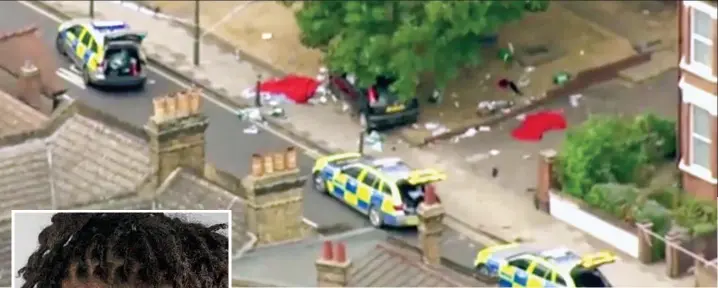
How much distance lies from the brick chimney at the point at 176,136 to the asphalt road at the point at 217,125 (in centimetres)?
1144

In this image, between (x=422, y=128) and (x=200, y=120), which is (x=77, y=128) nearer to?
(x=200, y=120)

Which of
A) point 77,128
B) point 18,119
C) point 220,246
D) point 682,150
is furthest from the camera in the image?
point 682,150

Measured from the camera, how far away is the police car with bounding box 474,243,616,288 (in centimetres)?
4197

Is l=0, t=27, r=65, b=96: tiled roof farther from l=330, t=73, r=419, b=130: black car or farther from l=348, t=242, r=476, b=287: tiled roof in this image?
l=330, t=73, r=419, b=130: black car

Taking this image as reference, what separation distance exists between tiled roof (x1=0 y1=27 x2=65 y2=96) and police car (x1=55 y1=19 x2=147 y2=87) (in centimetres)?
1201

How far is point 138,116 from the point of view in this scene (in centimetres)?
5031

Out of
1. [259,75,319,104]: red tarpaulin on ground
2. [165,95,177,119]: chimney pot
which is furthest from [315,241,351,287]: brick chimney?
[259,75,319,104]: red tarpaulin on ground

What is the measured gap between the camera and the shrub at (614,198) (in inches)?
1809

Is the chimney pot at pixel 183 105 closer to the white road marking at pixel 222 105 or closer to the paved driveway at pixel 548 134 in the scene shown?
the white road marking at pixel 222 105

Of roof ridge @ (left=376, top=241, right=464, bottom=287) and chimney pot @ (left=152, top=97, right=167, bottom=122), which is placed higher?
chimney pot @ (left=152, top=97, right=167, bottom=122)

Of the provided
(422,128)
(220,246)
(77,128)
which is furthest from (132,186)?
(422,128)

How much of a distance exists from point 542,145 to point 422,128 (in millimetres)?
2645

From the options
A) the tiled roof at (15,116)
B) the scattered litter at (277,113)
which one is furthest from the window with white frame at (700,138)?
the tiled roof at (15,116)

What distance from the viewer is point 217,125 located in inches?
2009
